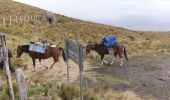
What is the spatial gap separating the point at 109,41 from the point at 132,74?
2631mm

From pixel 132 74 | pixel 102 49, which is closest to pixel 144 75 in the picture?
pixel 132 74

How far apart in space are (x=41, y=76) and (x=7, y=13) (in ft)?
160

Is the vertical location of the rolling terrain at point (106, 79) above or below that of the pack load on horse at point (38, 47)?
below

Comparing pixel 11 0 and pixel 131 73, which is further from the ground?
pixel 11 0

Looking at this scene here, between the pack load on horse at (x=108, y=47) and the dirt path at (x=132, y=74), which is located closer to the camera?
the dirt path at (x=132, y=74)

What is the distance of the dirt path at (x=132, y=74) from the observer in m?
18.9

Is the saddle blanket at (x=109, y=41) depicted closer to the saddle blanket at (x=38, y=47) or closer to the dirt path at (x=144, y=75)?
the dirt path at (x=144, y=75)

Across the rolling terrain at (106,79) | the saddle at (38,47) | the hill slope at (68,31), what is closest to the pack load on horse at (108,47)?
the rolling terrain at (106,79)

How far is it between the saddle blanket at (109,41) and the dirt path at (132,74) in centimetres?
105

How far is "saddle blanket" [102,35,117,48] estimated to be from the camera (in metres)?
23.8

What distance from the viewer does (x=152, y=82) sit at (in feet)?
66.3

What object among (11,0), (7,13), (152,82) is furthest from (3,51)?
(11,0)

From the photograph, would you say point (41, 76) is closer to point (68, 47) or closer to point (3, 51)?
point (68, 47)

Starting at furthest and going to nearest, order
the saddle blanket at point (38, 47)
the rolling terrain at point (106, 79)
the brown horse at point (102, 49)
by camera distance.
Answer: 1. the brown horse at point (102, 49)
2. the saddle blanket at point (38, 47)
3. the rolling terrain at point (106, 79)
